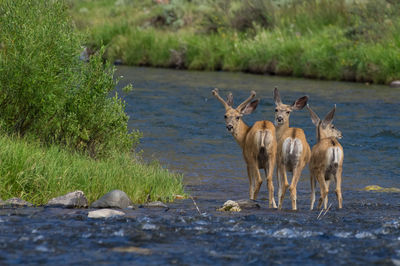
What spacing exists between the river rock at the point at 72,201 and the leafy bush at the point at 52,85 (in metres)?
2.04

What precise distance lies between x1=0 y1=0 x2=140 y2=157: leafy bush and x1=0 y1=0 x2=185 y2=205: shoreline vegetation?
0.05 ft

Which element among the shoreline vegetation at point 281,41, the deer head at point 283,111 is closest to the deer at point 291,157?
the deer head at point 283,111

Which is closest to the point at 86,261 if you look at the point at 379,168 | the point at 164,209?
the point at 164,209

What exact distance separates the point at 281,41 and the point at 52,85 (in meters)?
20.8

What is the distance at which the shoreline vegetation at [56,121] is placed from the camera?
33.0ft

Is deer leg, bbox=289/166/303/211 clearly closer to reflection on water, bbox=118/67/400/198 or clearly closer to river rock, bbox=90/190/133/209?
reflection on water, bbox=118/67/400/198

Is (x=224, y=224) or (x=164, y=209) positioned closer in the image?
(x=224, y=224)

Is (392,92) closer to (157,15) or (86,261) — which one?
(86,261)

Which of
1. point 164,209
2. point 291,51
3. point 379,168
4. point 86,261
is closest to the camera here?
point 86,261

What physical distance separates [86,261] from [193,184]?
5805mm

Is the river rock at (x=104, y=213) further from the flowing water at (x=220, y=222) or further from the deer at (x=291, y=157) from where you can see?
the deer at (x=291, y=157)

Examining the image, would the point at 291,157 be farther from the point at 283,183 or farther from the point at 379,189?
the point at 379,189

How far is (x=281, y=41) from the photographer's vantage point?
31.7 meters

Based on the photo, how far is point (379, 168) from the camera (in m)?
14.5
